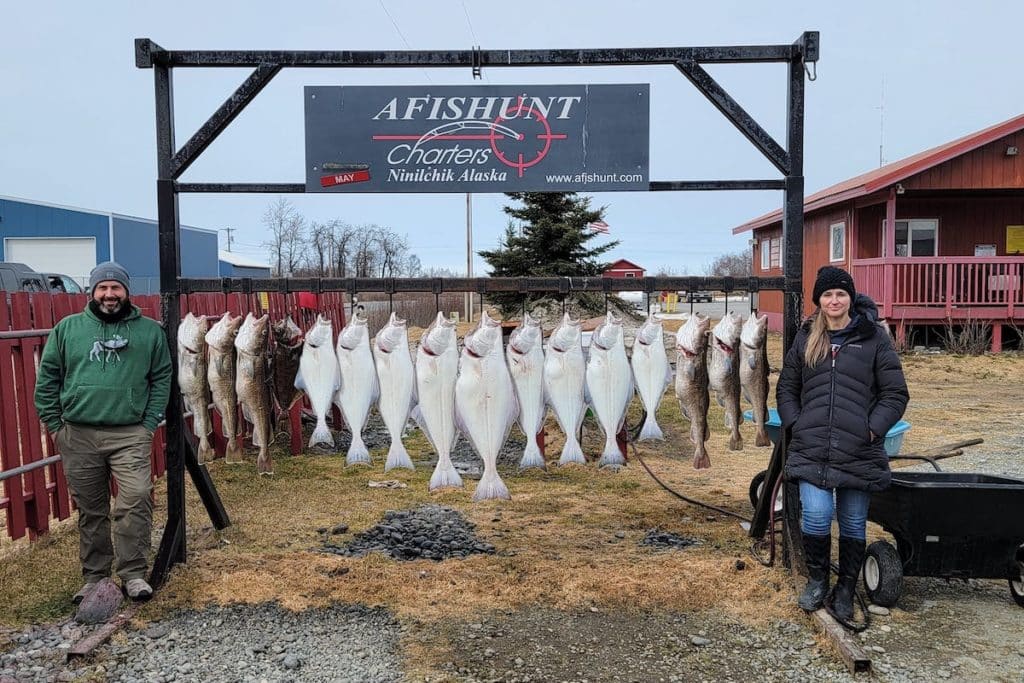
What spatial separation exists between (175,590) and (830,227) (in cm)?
2213

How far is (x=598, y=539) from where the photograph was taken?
6270 millimetres

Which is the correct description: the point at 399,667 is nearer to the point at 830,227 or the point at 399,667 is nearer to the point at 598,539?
the point at 598,539

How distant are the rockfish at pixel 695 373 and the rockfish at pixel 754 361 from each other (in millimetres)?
220

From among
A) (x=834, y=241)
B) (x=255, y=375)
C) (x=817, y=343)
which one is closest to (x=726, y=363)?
(x=817, y=343)

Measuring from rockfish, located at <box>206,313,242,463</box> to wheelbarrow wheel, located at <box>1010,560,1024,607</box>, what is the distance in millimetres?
4704

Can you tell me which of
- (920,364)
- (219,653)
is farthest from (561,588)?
(920,364)

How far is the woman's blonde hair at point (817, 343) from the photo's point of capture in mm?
4492

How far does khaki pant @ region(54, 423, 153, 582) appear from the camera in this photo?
479cm

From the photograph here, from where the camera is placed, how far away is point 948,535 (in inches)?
184

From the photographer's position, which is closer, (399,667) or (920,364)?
(399,667)

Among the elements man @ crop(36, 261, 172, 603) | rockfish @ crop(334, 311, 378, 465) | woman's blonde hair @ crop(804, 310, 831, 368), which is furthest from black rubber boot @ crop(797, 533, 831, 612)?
man @ crop(36, 261, 172, 603)

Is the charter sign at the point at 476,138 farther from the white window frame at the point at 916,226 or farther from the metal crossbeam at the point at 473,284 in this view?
the white window frame at the point at 916,226

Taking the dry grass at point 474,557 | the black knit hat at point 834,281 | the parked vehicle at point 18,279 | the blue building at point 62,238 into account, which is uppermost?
the blue building at point 62,238

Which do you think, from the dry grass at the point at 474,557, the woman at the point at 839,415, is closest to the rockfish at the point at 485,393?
the dry grass at the point at 474,557
